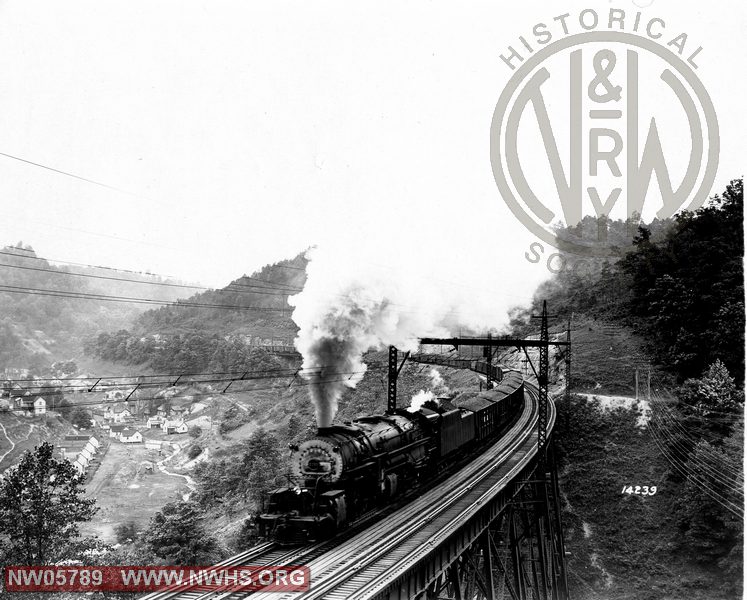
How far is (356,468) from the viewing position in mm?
14375

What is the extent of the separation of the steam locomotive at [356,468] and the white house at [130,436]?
48.4 metres

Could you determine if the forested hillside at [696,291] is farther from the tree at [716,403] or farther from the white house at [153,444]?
the white house at [153,444]

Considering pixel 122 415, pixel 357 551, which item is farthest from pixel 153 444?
pixel 357 551

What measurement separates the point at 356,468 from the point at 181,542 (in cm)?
1944

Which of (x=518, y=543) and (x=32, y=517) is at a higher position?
(x=518, y=543)

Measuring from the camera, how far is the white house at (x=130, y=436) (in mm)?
60969

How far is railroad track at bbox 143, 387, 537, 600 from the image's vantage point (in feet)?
32.9

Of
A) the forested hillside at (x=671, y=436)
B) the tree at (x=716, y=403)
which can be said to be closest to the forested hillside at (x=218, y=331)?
the forested hillside at (x=671, y=436)

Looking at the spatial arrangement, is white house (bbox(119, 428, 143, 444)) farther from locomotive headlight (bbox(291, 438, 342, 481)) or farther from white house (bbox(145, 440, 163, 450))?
locomotive headlight (bbox(291, 438, 342, 481))

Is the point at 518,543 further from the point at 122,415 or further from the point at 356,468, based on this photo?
the point at 122,415

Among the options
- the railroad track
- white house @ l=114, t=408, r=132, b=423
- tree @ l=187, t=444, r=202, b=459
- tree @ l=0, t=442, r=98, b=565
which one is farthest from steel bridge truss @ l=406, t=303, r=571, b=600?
white house @ l=114, t=408, r=132, b=423

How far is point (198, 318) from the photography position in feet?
305

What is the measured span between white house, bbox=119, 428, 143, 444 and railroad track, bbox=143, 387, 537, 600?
49.7 m

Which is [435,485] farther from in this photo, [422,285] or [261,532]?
[422,285]
